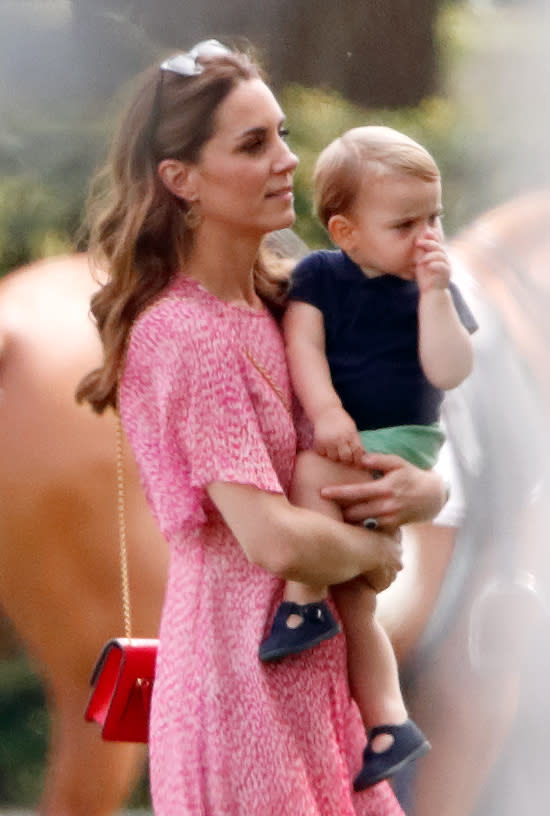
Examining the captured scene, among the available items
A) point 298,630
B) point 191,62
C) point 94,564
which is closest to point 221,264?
point 191,62

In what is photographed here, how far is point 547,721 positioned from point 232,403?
4.68ft

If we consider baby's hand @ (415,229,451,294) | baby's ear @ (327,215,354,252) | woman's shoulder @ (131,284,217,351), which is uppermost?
→ baby's ear @ (327,215,354,252)

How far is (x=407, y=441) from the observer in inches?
76.3

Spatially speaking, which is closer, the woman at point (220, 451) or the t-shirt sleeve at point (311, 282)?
the woman at point (220, 451)

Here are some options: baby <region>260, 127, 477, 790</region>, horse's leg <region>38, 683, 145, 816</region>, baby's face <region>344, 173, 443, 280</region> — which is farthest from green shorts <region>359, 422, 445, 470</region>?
horse's leg <region>38, 683, 145, 816</region>

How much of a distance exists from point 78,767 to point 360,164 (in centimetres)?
145

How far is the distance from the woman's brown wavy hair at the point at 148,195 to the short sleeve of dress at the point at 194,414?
0.08m

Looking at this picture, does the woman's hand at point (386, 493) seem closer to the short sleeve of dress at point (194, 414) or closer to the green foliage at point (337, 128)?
the short sleeve of dress at point (194, 414)

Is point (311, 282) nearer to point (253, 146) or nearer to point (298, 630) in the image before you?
point (253, 146)

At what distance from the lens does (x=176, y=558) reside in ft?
6.41

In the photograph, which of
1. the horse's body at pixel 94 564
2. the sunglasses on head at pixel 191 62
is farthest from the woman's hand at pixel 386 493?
the horse's body at pixel 94 564

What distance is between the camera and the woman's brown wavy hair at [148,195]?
6.17 feet

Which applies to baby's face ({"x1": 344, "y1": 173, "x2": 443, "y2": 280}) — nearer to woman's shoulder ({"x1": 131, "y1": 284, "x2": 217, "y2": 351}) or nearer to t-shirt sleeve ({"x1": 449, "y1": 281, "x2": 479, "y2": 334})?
t-shirt sleeve ({"x1": 449, "y1": 281, "x2": 479, "y2": 334})

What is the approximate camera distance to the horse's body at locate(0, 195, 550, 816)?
263 cm
